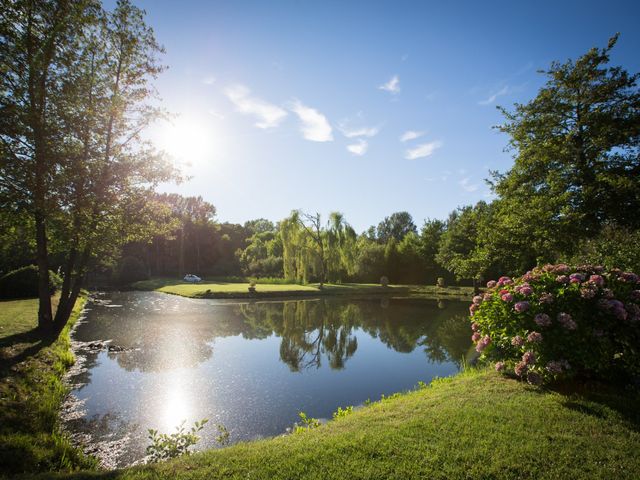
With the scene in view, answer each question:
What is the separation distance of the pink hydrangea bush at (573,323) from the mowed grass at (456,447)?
59cm

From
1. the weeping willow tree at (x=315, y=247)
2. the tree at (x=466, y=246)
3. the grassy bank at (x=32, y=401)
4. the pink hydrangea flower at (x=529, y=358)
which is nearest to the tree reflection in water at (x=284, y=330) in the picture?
the grassy bank at (x=32, y=401)

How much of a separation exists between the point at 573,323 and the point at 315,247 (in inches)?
1186

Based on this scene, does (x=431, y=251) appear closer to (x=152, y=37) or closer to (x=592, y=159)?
(x=592, y=159)

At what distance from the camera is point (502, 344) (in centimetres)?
625

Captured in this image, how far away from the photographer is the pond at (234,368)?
5.89 metres

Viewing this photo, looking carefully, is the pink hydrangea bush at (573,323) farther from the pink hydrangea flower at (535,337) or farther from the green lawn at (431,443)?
the green lawn at (431,443)

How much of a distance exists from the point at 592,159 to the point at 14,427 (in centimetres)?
1432

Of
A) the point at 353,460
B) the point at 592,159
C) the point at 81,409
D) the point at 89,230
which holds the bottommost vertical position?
the point at 81,409

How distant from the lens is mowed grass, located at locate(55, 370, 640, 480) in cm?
334

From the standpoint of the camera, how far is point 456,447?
3771 millimetres

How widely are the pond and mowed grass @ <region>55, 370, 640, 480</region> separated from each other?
1.61 metres

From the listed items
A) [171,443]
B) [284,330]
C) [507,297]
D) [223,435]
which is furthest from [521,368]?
[284,330]

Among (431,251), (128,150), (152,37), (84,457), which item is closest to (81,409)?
(84,457)

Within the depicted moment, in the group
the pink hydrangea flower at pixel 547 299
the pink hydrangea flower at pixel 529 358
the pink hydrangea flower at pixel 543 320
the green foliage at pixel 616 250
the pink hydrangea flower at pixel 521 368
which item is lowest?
the pink hydrangea flower at pixel 521 368
